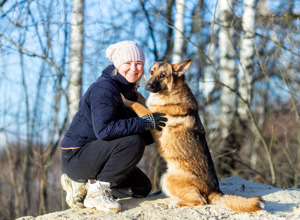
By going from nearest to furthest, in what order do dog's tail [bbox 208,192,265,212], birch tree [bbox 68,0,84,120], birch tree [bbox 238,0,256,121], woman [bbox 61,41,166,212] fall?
dog's tail [bbox 208,192,265,212] < woman [bbox 61,41,166,212] < birch tree [bbox 68,0,84,120] < birch tree [bbox 238,0,256,121]

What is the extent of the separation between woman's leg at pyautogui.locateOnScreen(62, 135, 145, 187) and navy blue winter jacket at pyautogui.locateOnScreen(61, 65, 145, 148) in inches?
4.0

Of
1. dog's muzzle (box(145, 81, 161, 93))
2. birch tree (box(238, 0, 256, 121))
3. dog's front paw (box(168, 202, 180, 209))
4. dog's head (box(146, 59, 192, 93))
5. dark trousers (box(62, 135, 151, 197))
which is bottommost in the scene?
dog's front paw (box(168, 202, 180, 209))

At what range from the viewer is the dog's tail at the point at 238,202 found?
356 cm

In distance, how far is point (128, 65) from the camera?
4.04 meters

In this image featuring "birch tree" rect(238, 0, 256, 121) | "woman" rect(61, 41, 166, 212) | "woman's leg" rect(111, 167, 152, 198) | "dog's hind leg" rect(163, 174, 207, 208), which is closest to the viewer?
"woman" rect(61, 41, 166, 212)

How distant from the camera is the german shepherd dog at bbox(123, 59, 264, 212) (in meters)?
3.81

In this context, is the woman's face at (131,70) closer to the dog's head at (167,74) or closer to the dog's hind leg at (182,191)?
the dog's head at (167,74)

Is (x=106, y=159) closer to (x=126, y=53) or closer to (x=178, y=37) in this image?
(x=126, y=53)

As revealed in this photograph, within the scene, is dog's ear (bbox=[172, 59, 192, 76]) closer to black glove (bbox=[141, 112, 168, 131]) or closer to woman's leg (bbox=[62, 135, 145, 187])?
black glove (bbox=[141, 112, 168, 131])

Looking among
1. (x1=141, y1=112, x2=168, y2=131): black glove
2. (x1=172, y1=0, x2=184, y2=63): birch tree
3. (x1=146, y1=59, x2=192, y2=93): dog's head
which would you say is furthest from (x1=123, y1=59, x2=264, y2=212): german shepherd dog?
(x1=172, y1=0, x2=184, y2=63): birch tree

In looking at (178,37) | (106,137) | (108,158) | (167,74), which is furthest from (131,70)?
(178,37)

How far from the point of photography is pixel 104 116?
3.58 metres

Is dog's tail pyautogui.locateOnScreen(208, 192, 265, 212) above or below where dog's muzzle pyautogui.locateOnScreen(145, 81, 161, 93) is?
below

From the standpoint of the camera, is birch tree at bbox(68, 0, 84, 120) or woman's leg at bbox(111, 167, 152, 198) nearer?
woman's leg at bbox(111, 167, 152, 198)
